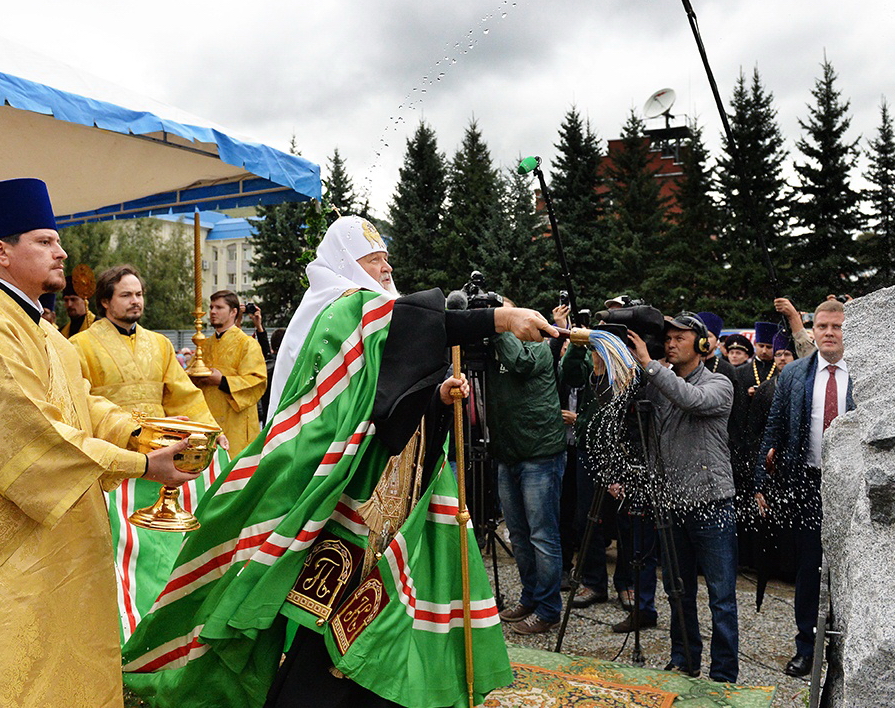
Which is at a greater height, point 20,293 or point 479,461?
point 20,293

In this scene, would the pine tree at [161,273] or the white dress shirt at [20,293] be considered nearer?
the white dress shirt at [20,293]

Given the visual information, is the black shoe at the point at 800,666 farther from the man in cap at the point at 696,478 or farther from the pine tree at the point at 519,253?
the pine tree at the point at 519,253

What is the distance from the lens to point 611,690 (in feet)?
11.4

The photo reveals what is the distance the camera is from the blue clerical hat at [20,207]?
2.27 m

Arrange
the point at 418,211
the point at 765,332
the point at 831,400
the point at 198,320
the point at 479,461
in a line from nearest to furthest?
the point at 831,400 → the point at 479,461 → the point at 198,320 → the point at 765,332 → the point at 418,211

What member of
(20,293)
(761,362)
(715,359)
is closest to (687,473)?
(715,359)

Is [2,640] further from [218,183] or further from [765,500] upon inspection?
[218,183]

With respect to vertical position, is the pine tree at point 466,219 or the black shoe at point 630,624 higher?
the pine tree at point 466,219

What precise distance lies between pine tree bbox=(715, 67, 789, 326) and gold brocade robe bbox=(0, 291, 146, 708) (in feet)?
79.1

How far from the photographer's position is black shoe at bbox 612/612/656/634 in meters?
4.63

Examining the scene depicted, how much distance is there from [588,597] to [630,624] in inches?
24.1

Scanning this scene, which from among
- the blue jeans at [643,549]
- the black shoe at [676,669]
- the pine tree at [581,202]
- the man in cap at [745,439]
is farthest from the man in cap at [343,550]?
the pine tree at [581,202]

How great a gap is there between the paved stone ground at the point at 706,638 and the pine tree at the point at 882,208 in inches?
839

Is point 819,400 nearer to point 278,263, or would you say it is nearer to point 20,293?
point 20,293
